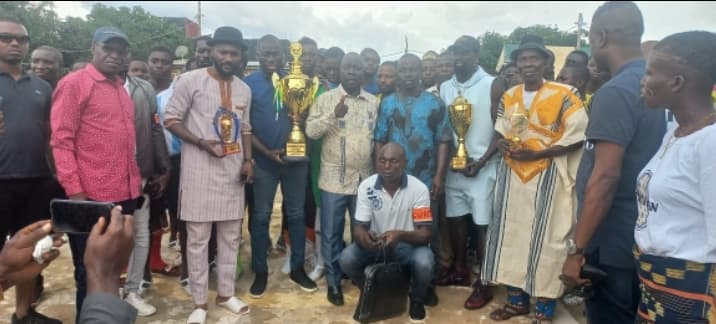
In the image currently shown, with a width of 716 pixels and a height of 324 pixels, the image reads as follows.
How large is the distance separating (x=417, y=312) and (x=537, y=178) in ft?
4.39

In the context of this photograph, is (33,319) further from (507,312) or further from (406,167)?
(507,312)

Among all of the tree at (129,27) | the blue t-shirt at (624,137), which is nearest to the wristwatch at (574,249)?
the blue t-shirt at (624,137)

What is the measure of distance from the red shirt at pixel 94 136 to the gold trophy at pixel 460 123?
2.44m

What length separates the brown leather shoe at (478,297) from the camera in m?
3.91

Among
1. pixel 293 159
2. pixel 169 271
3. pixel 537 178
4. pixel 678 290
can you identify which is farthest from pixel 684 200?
pixel 169 271

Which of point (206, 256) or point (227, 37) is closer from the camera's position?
point (227, 37)

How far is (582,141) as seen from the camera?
335 centimetres

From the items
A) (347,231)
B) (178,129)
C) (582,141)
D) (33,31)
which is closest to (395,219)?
(582,141)

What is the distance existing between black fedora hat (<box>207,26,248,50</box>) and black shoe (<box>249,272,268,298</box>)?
75.5 inches

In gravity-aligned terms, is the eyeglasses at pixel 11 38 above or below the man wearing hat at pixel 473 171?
above

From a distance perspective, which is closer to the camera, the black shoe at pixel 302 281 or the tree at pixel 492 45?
the black shoe at pixel 302 281

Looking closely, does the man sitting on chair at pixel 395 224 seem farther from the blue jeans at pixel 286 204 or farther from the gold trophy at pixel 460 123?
the blue jeans at pixel 286 204

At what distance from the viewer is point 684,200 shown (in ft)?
5.36

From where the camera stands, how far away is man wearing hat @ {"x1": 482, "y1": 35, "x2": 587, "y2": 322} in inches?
133
